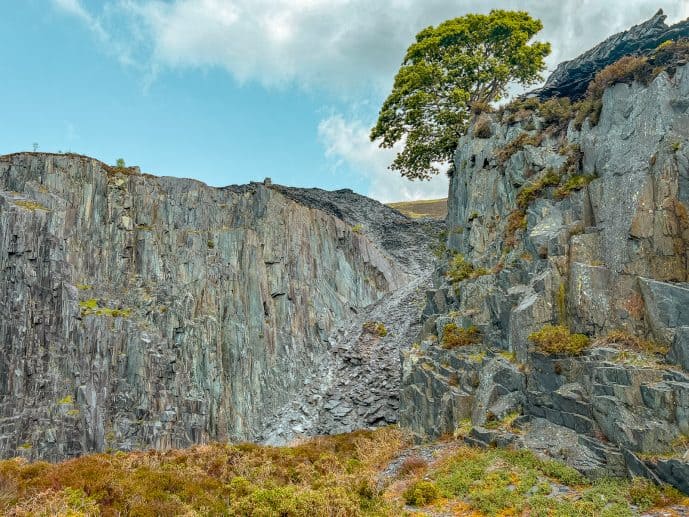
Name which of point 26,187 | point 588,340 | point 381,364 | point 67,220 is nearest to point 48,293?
point 67,220

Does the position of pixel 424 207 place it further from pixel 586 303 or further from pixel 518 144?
pixel 586 303

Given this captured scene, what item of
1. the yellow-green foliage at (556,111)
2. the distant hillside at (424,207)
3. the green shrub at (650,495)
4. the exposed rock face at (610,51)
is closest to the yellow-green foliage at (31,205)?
the yellow-green foliage at (556,111)

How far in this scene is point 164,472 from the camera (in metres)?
15.4

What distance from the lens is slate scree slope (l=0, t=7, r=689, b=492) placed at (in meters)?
14.5

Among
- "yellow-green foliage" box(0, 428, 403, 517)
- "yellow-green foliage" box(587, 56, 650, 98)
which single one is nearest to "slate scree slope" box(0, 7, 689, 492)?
"yellow-green foliage" box(587, 56, 650, 98)

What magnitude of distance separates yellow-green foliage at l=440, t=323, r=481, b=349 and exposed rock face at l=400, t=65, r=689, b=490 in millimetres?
410

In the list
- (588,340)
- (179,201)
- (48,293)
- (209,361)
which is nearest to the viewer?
(588,340)

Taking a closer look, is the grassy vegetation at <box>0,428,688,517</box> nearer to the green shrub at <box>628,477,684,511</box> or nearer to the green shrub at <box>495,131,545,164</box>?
the green shrub at <box>628,477,684,511</box>

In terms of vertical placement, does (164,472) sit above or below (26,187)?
below

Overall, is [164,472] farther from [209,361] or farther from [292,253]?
[292,253]

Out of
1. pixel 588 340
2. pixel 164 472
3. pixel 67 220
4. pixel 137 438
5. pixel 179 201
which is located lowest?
pixel 137 438

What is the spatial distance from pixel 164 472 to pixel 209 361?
1955cm

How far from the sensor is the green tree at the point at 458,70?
112 ft

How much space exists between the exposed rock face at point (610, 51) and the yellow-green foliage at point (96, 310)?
3427 centimetres
